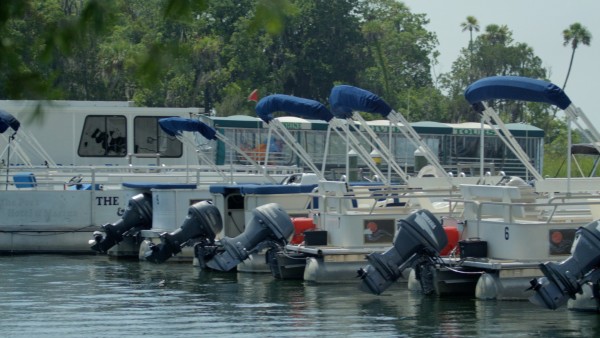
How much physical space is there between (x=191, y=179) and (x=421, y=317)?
1291 cm

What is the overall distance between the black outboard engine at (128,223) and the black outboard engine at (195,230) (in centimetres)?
235

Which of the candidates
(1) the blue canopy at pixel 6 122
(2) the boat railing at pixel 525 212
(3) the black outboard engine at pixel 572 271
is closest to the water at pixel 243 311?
(3) the black outboard engine at pixel 572 271

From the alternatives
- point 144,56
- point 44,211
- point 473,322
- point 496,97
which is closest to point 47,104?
point 144,56

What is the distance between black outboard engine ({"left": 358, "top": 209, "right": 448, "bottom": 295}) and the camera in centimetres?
1808

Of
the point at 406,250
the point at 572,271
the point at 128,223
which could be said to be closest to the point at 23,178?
the point at 128,223

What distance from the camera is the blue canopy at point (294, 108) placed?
959 inches

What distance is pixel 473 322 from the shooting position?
16484 millimetres

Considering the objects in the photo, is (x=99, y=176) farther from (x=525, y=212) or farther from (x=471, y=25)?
(x=471, y=25)

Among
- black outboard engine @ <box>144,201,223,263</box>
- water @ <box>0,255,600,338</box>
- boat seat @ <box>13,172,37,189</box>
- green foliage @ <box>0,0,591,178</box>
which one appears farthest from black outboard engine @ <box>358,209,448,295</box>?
green foliage @ <box>0,0,591,178</box>

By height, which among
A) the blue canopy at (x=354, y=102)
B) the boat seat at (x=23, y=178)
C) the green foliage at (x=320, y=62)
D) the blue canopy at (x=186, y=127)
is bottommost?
the boat seat at (x=23, y=178)

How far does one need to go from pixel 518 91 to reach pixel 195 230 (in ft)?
22.9

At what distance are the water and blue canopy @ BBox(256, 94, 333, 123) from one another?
11.6 feet

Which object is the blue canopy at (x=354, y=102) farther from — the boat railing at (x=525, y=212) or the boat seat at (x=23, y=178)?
the boat seat at (x=23, y=178)

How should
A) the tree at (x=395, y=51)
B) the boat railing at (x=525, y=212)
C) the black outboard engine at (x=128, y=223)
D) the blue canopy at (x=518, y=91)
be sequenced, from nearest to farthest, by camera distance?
1. the boat railing at (x=525, y=212)
2. the blue canopy at (x=518, y=91)
3. the black outboard engine at (x=128, y=223)
4. the tree at (x=395, y=51)
